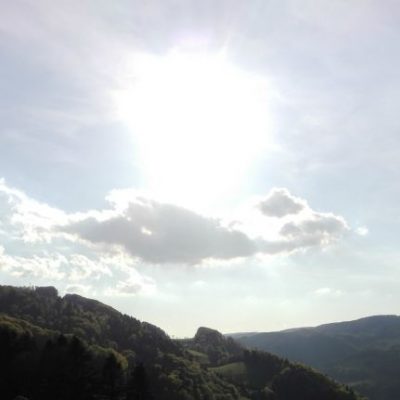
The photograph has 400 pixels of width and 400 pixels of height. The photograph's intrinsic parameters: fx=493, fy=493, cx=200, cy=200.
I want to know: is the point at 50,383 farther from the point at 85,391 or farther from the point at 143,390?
the point at 143,390

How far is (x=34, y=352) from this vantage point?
15750 cm

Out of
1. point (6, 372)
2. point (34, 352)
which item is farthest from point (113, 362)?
point (34, 352)

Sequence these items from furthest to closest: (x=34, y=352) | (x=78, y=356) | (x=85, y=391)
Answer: (x=34, y=352) → (x=78, y=356) → (x=85, y=391)

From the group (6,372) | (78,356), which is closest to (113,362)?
(78,356)

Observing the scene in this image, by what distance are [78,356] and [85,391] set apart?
1043cm

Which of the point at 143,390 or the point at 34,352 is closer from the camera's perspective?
the point at 143,390

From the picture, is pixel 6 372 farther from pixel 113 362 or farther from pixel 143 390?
pixel 143 390

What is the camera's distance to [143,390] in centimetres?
11600

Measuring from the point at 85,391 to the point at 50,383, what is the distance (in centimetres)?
866

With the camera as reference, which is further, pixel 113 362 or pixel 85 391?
pixel 113 362

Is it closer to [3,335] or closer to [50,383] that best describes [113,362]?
[50,383]

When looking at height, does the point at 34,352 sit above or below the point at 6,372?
above

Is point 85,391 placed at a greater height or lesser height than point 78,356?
lesser

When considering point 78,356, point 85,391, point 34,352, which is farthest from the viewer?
point 34,352
